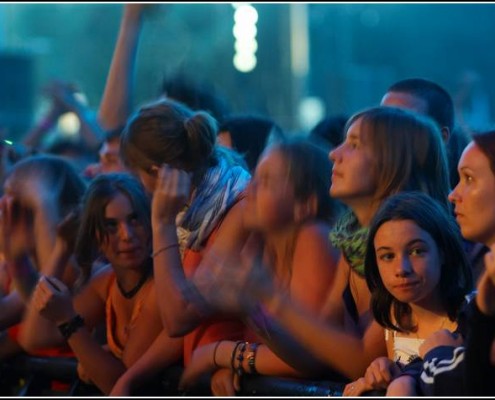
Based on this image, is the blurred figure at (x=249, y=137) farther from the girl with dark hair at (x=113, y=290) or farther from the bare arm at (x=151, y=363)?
the bare arm at (x=151, y=363)

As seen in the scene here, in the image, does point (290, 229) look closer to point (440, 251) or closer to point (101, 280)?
point (440, 251)

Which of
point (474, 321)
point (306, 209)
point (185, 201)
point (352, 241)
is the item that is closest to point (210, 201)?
point (185, 201)

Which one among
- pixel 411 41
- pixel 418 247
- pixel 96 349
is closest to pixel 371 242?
pixel 418 247

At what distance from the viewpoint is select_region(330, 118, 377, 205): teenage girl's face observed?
3.68 meters

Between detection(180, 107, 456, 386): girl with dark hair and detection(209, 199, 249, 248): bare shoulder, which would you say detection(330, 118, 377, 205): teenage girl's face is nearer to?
detection(180, 107, 456, 386): girl with dark hair

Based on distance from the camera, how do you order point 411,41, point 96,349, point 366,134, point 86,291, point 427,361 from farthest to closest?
point 411,41 < point 86,291 < point 96,349 < point 366,134 < point 427,361

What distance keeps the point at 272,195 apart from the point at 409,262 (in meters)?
0.57

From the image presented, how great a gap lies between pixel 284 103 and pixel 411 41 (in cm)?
498

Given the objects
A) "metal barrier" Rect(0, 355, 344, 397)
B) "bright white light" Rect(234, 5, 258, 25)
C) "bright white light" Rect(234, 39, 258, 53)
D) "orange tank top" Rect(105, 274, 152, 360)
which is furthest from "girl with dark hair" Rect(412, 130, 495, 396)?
"bright white light" Rect(234, 39, 258, 53)

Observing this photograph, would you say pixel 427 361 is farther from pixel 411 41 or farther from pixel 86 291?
pixel 411 41

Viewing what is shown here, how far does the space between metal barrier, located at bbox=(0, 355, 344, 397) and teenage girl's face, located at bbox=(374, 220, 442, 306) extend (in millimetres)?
426

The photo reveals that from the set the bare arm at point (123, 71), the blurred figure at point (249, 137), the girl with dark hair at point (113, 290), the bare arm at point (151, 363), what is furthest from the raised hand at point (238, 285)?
the bare arm at point (123, 71)

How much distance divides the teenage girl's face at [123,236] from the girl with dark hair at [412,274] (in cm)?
139

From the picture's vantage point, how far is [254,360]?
3.81 meters
